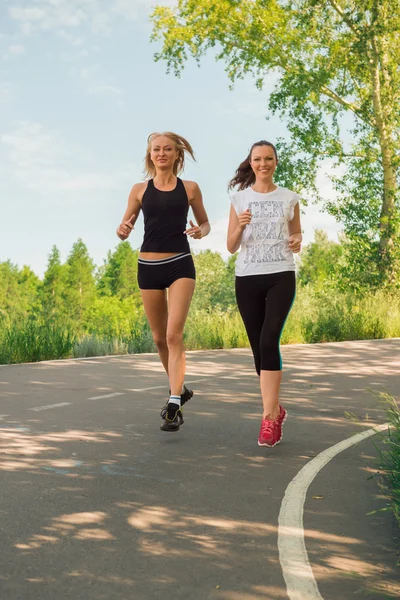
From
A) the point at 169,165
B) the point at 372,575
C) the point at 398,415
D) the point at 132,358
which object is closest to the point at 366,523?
the point at 372,575

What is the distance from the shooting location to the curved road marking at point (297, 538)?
12.6 feet

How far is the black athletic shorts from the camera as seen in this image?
7.60 metres

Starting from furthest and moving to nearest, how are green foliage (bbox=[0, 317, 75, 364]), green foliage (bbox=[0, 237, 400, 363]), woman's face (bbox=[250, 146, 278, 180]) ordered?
green foliage (bbox=[0, 237, 400, 363])
green foliage (bbox=[0, 317, 75, 364])
woman's face (bbox=[250, 146, 278, 180])

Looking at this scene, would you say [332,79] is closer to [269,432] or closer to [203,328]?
[203,328]

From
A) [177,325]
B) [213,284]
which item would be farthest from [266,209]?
[213,284]

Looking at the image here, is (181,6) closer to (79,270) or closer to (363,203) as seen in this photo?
(363,203)

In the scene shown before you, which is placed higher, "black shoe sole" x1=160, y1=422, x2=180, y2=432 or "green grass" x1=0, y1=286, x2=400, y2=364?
"green grass" x1=0, y1=286, x2=400, y2=364

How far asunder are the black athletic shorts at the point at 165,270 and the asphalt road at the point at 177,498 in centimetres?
131

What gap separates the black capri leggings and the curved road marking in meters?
0.88

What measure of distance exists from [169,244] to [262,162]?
105 centimetres

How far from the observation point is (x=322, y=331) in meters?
19.6

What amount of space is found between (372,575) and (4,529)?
1.95 metres

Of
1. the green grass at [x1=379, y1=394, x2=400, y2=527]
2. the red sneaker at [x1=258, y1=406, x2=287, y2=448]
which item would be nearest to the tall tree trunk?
the red sneaker at [x1=258, y1=406, x2=287, y2=448]

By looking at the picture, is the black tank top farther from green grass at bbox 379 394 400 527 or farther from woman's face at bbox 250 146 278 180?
green grass at bbox 379 394 400 527
